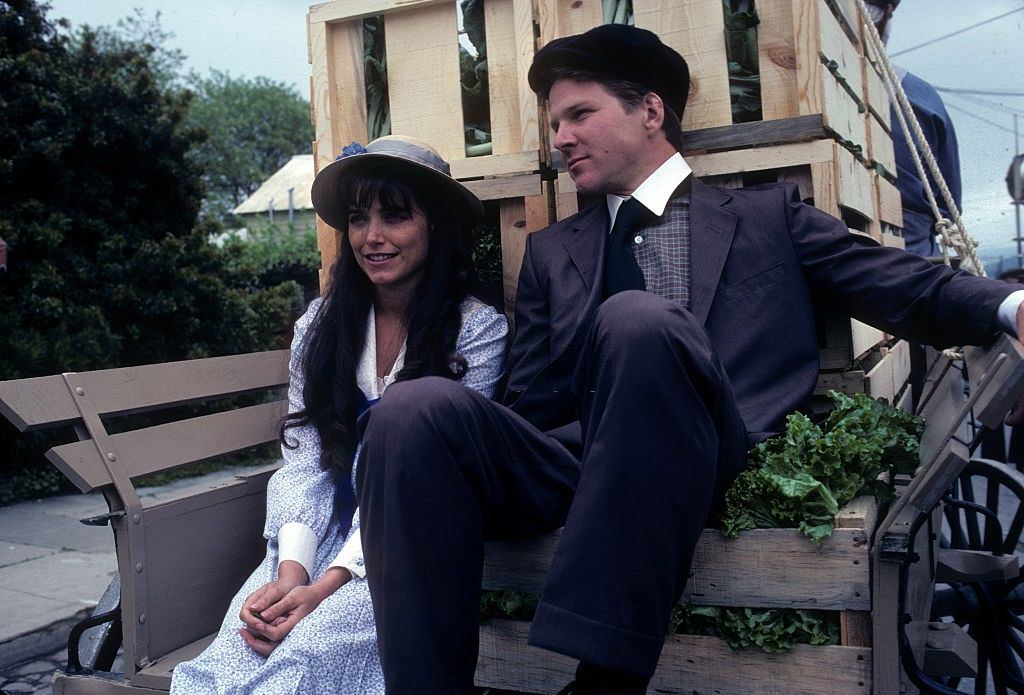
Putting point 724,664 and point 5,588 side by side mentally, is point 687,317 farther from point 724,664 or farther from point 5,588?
point 5,588

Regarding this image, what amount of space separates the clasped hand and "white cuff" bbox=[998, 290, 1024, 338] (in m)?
1.65

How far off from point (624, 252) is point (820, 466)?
90 cm

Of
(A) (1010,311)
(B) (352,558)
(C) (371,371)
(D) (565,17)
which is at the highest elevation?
(D) (565,17)

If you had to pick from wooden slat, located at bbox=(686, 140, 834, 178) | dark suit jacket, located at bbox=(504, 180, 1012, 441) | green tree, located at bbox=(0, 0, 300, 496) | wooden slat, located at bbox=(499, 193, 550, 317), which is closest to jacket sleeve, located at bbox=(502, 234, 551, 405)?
dark suit jacket, located at bbox=(504, 180, 1012, 441)

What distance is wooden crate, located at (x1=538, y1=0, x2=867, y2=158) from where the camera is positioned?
2.57 m

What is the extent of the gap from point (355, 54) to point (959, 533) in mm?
2823

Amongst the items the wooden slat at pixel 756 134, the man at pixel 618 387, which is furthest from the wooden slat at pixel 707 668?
the wooden slat at pixel 756 134

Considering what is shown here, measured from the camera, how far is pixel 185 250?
360 inches

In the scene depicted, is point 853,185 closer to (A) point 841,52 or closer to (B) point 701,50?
(A) point 841,52

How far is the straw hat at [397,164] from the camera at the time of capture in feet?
8.95

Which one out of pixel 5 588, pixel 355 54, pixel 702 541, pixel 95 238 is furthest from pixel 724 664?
pixel 95 238

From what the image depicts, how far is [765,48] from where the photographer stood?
265 centimetres

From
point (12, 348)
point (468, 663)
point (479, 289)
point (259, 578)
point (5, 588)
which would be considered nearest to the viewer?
point (468, 663)

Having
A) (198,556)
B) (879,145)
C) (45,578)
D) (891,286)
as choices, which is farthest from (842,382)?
(45,578)
